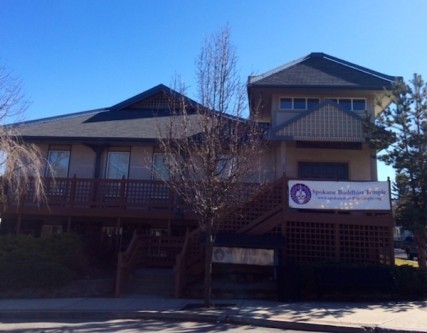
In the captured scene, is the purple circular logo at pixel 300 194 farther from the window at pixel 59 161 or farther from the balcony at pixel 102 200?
the window at pixel 59 161

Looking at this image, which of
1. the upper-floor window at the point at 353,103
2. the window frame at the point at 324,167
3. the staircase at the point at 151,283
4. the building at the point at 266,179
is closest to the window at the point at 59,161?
the building at the point at 266,179

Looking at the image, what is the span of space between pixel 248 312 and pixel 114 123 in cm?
1301

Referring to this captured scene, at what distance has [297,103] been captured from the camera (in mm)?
20281

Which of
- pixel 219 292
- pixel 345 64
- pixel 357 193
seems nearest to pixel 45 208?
pixel 219 292

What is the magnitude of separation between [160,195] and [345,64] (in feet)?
36.6

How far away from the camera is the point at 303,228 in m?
14.8

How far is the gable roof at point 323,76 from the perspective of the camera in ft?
62.8

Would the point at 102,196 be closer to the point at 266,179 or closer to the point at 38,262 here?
the point at 38,262

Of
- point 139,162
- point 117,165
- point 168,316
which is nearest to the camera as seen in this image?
point 168,316

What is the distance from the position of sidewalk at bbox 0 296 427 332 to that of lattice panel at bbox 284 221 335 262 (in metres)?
2.62

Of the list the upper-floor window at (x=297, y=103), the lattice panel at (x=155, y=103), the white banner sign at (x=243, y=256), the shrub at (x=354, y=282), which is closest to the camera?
the shrub at (x=354, y=282)

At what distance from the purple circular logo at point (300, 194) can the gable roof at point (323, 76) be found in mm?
5326

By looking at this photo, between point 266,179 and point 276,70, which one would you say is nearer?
point 266,179

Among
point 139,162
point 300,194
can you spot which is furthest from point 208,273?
point 139,162
